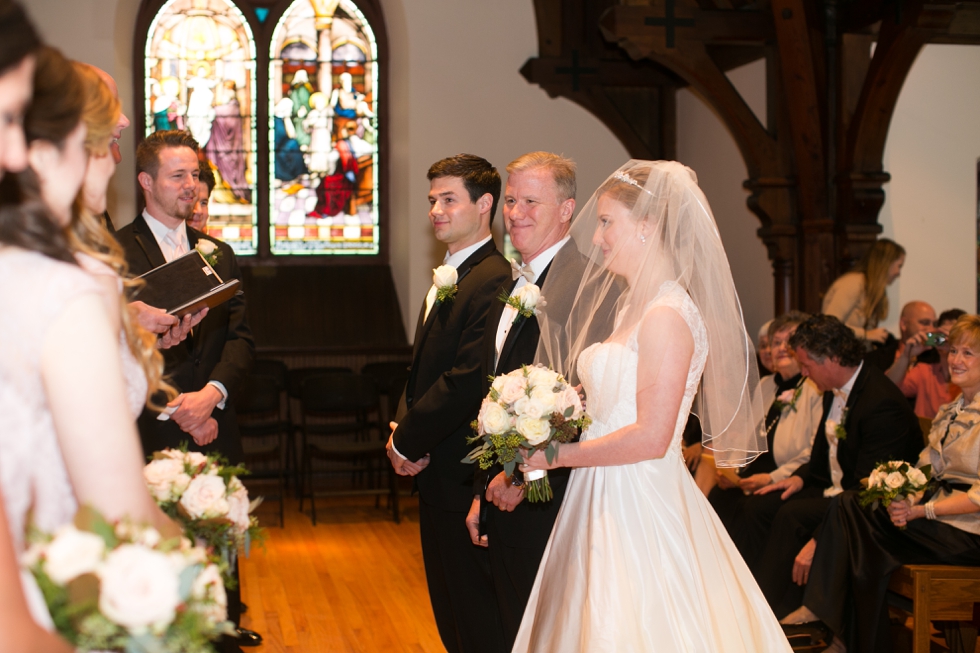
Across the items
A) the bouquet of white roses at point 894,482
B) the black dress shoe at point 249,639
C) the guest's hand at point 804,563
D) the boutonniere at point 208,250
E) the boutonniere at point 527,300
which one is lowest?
the black dress shoe at point 249,639

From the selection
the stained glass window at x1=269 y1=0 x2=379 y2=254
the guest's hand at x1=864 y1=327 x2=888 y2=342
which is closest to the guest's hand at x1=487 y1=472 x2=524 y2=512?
the guest's hand at x1=864 y1=327 x2=888 y2=342

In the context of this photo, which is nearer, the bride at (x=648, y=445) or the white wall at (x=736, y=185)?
the bride at (x=648, y=445)

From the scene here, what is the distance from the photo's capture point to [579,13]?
8773 millimetres

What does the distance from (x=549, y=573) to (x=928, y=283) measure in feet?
17.8

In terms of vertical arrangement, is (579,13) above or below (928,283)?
above

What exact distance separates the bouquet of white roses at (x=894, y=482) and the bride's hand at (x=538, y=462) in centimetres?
186

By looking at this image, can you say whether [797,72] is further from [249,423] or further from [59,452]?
[59,452]

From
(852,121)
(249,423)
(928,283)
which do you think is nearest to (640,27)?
(852,121)

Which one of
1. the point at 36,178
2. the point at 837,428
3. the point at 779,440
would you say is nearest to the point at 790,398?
the point at 779,440

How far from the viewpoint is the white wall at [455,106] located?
28.4ft

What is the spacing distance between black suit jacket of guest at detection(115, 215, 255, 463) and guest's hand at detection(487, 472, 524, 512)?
1.15 metres

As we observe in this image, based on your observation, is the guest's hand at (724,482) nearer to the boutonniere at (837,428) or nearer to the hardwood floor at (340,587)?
the boutonniere at (837,428)

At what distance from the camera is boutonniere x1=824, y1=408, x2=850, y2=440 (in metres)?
4.30

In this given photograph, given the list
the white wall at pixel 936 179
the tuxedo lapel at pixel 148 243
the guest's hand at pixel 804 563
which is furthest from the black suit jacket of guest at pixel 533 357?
the white wall at pixel 936 179
